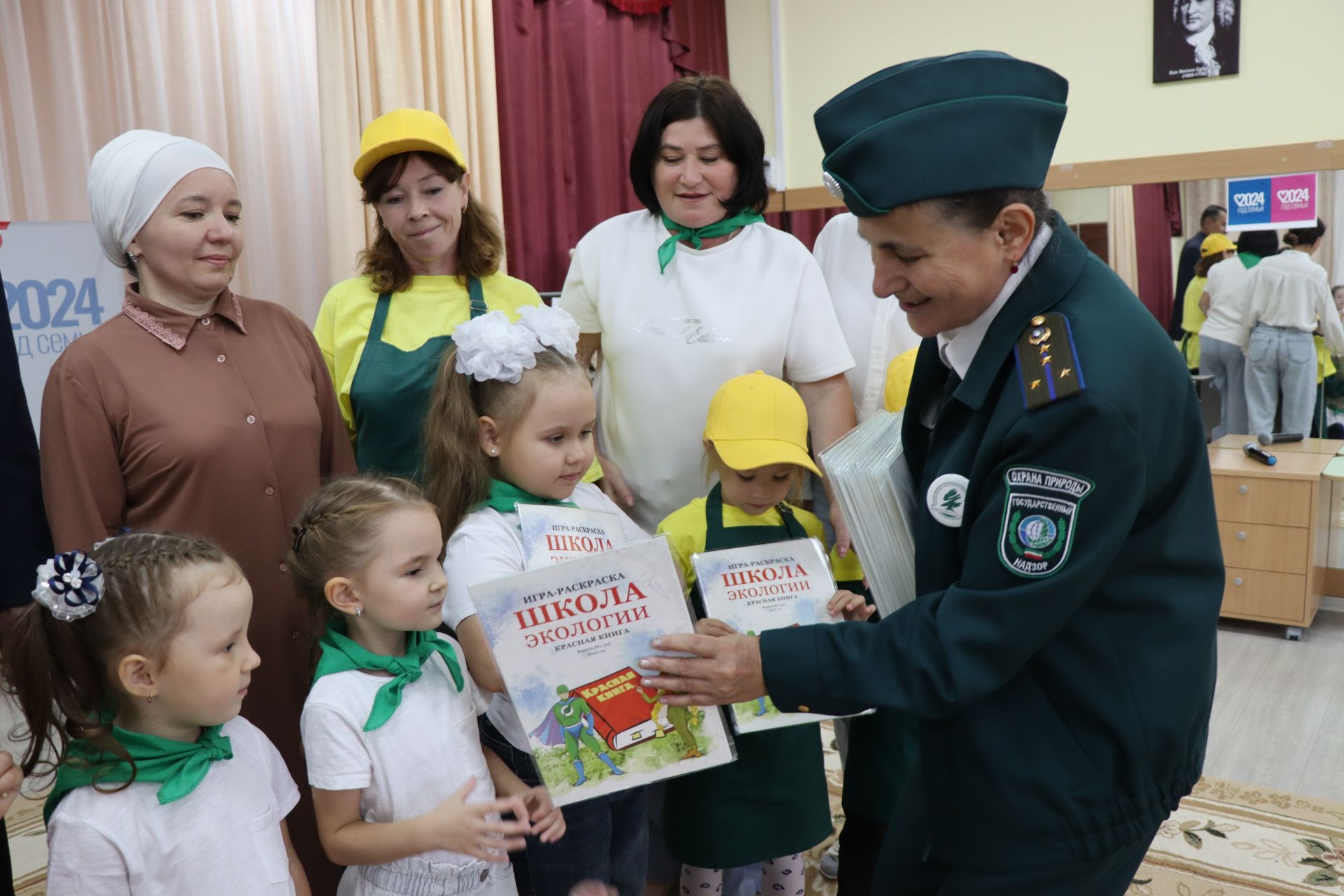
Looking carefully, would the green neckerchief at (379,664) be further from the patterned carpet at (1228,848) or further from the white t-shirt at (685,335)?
the patterned carpet at (1228,848)

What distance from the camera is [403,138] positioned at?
196 centimetres

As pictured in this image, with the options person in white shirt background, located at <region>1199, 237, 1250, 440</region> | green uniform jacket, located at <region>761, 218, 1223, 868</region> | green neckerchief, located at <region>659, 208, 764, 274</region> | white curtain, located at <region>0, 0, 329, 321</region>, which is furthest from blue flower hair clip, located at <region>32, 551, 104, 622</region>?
person in white shirt background, located at <region>1199, 237, 1250, 440</region>

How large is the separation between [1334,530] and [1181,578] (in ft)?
11.9

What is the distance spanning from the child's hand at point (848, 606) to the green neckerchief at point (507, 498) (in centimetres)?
46

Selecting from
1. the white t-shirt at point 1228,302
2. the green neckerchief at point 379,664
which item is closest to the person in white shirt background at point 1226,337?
the white t-shirt at point 1228,302

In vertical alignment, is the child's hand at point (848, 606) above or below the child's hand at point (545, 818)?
above

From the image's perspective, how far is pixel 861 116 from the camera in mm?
1106

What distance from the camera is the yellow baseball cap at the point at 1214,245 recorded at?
13.3ft

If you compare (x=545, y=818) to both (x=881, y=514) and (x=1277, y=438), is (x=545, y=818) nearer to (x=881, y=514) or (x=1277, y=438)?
(x=881, y=514)

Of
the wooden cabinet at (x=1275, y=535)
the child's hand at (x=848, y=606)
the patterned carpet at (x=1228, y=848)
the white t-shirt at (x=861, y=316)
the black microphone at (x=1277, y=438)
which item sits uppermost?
the white t-shirt at (x=861, y=316)

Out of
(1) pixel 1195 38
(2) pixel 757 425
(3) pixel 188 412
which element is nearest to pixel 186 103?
(3) pixel 188 412

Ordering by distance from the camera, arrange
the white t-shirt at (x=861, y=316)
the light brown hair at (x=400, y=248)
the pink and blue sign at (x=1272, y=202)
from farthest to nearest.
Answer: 1. the pink and blue sign at (x=1272, y=202)
2. the white t-shirt at (x=861, y=316)
3. the light brown hair at (x=400, y=248)

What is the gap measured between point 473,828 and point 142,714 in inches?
17.3

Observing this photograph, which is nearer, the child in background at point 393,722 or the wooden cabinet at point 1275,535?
the child in background at point 393,722
